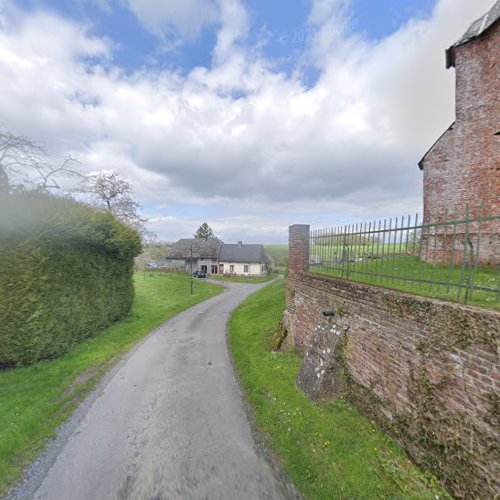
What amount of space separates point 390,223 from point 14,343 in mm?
10478

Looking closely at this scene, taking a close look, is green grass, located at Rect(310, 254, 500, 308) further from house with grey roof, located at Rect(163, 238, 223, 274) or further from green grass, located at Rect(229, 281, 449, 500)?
house with grey roof, located at Rect(163, 238, 223, 274)

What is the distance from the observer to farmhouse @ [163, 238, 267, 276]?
45.3 m

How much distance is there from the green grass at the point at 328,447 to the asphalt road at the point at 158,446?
37cm

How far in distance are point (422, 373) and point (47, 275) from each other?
1020 centimetres

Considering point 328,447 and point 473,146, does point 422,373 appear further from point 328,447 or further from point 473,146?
point 473,146

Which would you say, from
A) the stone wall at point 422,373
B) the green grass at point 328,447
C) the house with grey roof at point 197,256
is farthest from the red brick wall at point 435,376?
the house with grey roof at point 197,256

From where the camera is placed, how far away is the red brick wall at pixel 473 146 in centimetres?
862

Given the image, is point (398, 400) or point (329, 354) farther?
point (329, 354)

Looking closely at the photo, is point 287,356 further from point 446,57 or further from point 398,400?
point 446,57

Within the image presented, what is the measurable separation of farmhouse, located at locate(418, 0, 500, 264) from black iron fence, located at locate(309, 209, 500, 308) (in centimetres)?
53

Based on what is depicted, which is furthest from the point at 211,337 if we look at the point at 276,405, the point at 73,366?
the point at 276,405

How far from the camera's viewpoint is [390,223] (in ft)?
17.3

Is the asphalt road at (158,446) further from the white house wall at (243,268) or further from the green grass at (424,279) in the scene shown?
the white house wall at (243,268)

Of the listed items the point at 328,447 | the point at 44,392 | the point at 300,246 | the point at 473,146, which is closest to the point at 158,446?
the point at 328,447
